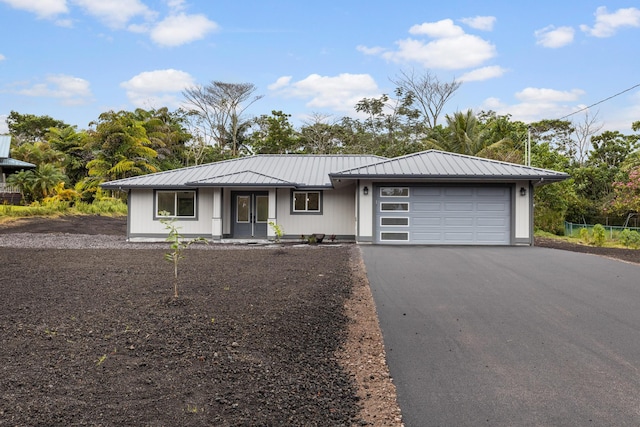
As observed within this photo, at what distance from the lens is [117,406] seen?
2.79 metres

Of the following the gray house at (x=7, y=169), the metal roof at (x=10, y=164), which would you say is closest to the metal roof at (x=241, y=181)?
the gray house at (x=7, y=169)

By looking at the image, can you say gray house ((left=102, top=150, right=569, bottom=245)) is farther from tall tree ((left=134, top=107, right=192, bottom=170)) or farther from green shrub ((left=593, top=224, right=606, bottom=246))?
tall tree ((left=134, top=107, right=192, bottom=170))

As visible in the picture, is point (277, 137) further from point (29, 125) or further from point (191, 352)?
point (191, 352)

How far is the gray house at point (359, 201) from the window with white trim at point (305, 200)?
4 centimetres

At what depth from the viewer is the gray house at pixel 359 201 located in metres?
14.4

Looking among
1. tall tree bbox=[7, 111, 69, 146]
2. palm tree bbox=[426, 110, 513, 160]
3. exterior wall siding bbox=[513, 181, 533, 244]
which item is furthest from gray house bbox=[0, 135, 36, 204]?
exterior wall siding bbox=[513, 181, 533, 244]

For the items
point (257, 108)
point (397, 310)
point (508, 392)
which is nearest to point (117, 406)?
point (508, 392)

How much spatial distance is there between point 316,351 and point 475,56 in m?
25.9

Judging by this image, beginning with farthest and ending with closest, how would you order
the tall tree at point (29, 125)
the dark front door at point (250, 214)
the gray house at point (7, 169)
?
1. the tall tree at point (29, 125)
2. the gray house at point (7, 169)
3. the dark front door at point (250, 214)

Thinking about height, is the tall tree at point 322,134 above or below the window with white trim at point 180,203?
above

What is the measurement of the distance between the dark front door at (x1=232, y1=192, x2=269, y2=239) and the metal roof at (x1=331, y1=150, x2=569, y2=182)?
4104mm

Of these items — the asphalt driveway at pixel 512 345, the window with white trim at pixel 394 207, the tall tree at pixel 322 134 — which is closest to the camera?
the asphalt driveway at pixel 512 345

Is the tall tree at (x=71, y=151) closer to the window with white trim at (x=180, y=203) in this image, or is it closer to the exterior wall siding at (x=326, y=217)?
the window with white trim at (x=180, y=203)

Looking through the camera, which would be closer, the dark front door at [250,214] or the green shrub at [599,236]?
the green shrub at [599,236]
